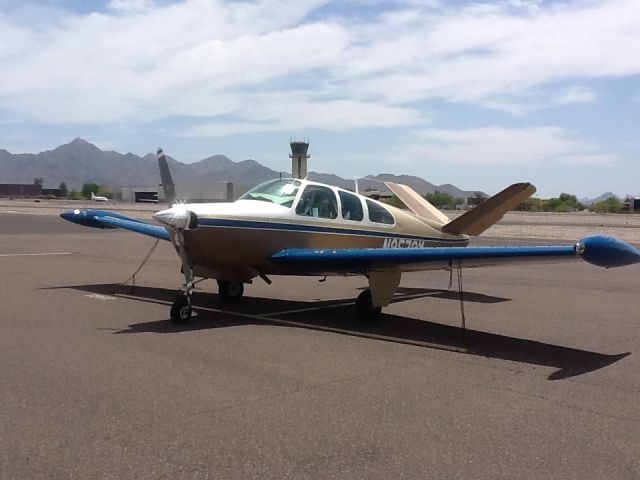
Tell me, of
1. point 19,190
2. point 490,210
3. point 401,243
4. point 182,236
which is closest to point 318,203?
point 401,243

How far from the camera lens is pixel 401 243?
1154cm

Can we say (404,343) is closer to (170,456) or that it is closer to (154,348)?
(154,348)

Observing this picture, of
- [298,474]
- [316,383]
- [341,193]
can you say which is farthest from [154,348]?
[341,193]

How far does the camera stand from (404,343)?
8133 mm

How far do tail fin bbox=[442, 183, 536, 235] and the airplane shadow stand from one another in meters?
1.38

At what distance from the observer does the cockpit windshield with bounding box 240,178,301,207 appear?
33.0ft

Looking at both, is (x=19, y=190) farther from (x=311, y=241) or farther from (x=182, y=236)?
(x=182, y=236)

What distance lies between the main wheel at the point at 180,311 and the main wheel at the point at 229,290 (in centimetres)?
222

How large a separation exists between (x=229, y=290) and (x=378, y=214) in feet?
9.60

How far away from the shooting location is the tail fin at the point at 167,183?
Answer: 9.79 m

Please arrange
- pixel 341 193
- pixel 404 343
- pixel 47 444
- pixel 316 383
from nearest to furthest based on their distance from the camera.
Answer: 1. pixel 47 444
2. pixel 316 383
3. pixel 404 343
4. pixel 341 193

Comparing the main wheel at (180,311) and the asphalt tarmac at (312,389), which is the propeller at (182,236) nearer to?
the main wheel at (180,311)

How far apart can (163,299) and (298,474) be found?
7.77 m

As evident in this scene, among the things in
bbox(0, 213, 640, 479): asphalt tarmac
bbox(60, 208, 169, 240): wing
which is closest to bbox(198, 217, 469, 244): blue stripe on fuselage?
bbox(0, 213, 640, 479): asphalt tarmac
